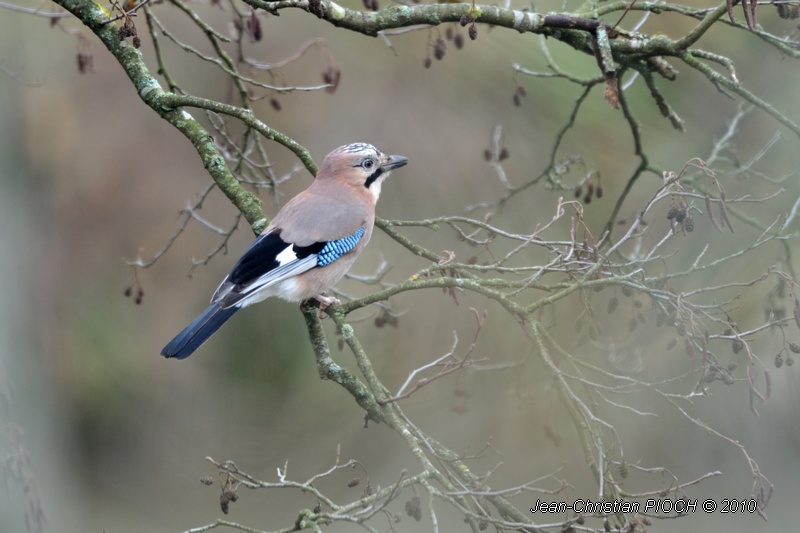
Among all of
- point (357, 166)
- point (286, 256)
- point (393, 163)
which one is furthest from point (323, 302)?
point (393, 163)

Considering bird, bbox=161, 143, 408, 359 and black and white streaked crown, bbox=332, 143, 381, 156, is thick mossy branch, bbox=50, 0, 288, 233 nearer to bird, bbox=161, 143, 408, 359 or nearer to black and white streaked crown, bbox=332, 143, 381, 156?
bird, bbox=161, 143, 408, 359

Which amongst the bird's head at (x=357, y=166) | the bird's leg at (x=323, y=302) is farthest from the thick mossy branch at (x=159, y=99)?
the bird's head at (x=357, y=166)

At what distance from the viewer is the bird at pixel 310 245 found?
3.49 metres

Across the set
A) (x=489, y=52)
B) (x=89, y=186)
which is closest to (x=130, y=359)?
(x=89, y=186)

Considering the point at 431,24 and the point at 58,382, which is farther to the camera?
the point at 58,382

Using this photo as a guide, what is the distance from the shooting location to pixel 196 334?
10.7 feet

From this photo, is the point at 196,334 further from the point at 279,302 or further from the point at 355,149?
the point at 279,302

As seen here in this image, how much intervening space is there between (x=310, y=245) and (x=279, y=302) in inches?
113

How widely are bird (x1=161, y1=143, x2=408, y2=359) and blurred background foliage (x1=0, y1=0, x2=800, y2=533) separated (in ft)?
4.50

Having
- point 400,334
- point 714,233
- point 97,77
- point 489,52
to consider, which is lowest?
point 714,233

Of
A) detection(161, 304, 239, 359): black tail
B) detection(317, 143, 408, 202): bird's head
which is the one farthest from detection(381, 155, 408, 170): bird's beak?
detection(161, 304, 239, 359): black tail

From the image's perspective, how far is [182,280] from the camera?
22.4ft

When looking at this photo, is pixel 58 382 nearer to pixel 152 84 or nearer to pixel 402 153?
pixel 402 153

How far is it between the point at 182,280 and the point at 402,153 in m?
2.14
